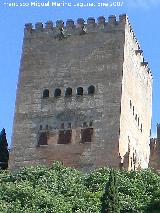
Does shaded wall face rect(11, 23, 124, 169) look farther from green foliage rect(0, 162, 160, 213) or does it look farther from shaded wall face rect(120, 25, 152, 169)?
green foliage rect(0, 162, 160, 213)

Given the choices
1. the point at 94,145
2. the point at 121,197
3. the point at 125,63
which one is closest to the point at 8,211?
the point at 121,197

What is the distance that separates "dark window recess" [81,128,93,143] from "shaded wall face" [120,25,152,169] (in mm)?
1496

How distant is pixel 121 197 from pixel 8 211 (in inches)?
198

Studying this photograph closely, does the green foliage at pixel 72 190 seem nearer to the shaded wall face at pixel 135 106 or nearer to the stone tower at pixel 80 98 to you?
the stone tower at pixel 80 98

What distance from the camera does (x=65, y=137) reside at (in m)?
58.6

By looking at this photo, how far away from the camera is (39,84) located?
60.5 m

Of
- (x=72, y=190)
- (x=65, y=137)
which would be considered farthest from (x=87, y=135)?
(x=72, y=190)

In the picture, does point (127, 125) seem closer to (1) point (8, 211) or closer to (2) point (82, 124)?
(2) point (82, 124)

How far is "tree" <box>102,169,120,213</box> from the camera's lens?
46.2 metres

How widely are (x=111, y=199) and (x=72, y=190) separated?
5.69m

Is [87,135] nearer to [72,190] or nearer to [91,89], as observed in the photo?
[91,89]

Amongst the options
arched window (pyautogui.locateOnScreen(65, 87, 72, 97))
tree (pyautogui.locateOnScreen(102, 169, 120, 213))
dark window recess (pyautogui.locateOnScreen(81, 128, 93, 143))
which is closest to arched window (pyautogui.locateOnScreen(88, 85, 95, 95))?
arched window (pyautogui.locateOnScreen(65, 87, 72, 97))

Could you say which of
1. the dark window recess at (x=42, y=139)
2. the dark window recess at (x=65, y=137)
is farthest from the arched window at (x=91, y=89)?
the dark window recess at (x=42, y=139)

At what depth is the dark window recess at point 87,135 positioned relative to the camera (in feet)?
190
